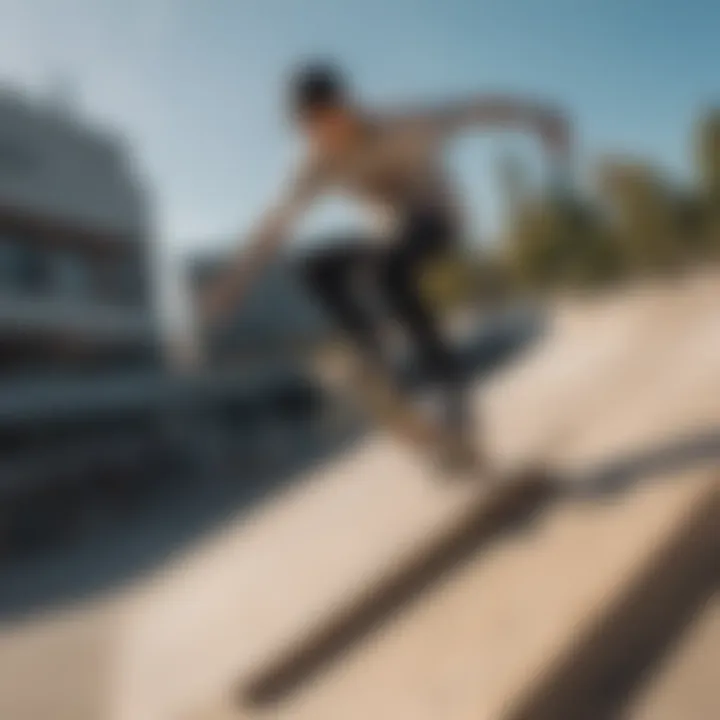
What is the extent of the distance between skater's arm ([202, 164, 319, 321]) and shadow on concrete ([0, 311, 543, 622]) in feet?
2.15

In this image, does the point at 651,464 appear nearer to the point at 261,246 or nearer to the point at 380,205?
the point at 380,205

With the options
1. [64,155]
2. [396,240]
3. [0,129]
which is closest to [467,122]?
[396,240]

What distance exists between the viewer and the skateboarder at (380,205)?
5.98ft

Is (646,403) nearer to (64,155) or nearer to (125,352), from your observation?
(125,352)

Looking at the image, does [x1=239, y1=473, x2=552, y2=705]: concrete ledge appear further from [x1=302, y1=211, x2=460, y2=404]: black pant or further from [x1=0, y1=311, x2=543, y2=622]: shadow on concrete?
[x1=0, y1=311, x2=543, y2=622]: shadow on concrete

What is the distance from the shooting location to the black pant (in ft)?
6.24

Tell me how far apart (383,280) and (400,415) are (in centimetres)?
32

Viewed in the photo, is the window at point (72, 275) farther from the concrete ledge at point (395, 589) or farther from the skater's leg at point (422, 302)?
the concrete ledge at point (395, 589)

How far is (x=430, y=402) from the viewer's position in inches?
78.8

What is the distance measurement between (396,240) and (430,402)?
0.41m

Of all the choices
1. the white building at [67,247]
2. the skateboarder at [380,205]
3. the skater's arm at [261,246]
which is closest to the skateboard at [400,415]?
the skateboarder at [380,205]

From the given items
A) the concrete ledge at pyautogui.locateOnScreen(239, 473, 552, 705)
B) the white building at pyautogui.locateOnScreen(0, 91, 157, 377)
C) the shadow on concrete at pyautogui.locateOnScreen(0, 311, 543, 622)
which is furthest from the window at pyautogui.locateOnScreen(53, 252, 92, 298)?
the concrete ledge at pyautogui.locateOnScreen(239, 473, 552, 705)

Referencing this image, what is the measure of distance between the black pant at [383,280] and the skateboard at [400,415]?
2.0 inches

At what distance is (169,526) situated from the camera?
12.3 ft
